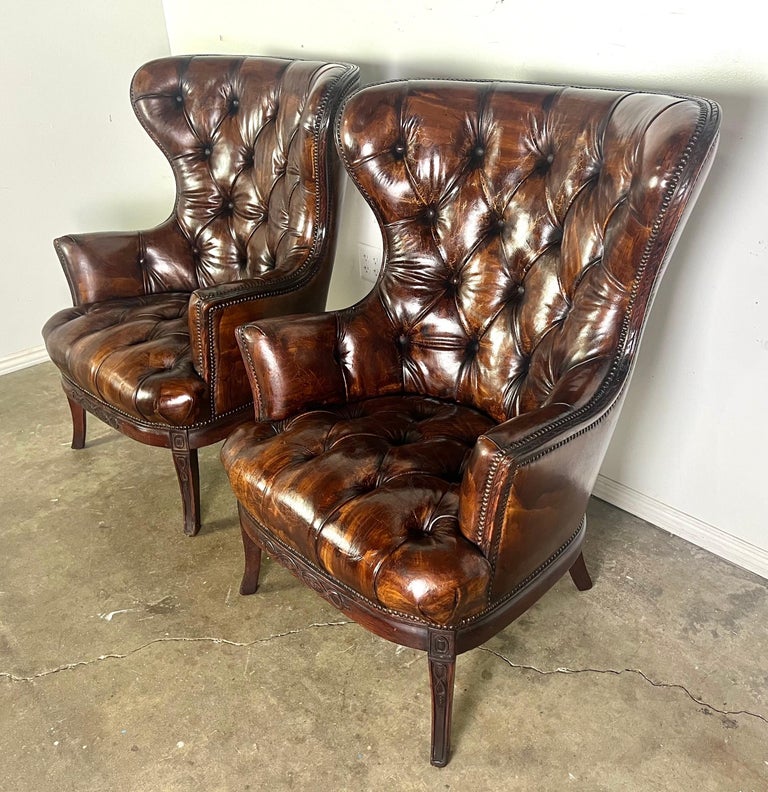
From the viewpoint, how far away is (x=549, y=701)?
1.43 metres

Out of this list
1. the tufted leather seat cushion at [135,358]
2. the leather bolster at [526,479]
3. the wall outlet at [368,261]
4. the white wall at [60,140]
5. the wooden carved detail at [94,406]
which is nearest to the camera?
the leather bolster at [526,479]

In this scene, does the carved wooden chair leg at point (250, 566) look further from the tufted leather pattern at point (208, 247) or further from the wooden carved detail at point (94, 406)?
the wooden carved detail at point (94, 406)

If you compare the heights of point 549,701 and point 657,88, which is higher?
point 657,88

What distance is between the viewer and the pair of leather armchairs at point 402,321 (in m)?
1.20

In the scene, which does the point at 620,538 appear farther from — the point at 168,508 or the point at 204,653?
A: the point at 168,508

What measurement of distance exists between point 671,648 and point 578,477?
547 mm

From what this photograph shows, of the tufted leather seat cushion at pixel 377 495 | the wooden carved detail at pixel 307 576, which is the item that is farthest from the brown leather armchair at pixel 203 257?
the wooden carved detail at pixel 307 576

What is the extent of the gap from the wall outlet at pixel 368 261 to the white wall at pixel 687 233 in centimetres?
51

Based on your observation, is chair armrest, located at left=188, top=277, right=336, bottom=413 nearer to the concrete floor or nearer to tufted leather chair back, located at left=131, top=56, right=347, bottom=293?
tufted leather chair back, located at left=131, top=56, right=347, bottom=293

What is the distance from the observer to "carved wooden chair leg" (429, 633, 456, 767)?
1202 millimetres

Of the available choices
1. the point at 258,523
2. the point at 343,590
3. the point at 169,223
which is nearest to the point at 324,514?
the point at 343,590

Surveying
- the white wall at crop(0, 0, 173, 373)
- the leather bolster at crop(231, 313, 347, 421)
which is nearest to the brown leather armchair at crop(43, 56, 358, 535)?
the leather bolster at crop(231, 313, 347, 421)

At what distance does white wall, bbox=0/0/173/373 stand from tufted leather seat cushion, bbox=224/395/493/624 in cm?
164

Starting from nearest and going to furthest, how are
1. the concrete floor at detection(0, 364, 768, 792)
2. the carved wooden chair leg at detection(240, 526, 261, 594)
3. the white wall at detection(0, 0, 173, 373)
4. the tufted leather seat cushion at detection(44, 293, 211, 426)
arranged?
the concrete floor at detection(0, 364, 768, 792)
the carved wooden chair leg at detection(240, 526, 261, 594)
the tufted leather seat cushion at detection(44, 293, 211, 426)
the white wall at detection(0, 0, 173, 373)
